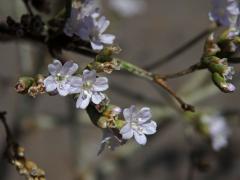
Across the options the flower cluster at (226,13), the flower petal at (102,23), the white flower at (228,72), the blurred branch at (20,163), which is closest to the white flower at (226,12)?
the flower cluster at (226,13)

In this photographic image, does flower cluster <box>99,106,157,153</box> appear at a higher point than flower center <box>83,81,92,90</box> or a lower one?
lower

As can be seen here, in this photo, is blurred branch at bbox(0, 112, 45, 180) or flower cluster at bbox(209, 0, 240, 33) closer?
blurred branch at bbox(0, 112, 45, 180)

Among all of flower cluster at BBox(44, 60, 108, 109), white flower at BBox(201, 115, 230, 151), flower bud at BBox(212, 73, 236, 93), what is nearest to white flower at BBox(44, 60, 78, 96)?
flower cluster at BBox(44, 60, 108, 109)

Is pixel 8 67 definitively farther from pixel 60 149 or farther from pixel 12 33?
pixel 12 33

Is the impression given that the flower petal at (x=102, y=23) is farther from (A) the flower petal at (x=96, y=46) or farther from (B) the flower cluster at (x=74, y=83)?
(B) the flower cluster at (x=74, y=83)

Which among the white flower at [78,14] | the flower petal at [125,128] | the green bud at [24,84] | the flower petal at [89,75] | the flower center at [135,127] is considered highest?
the white flower at [78,14]

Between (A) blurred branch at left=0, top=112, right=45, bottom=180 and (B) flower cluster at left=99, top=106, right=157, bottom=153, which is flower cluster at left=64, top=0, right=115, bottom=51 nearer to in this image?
A: (B) flower cluster at left=99, top=106, right=157, bottom=153
